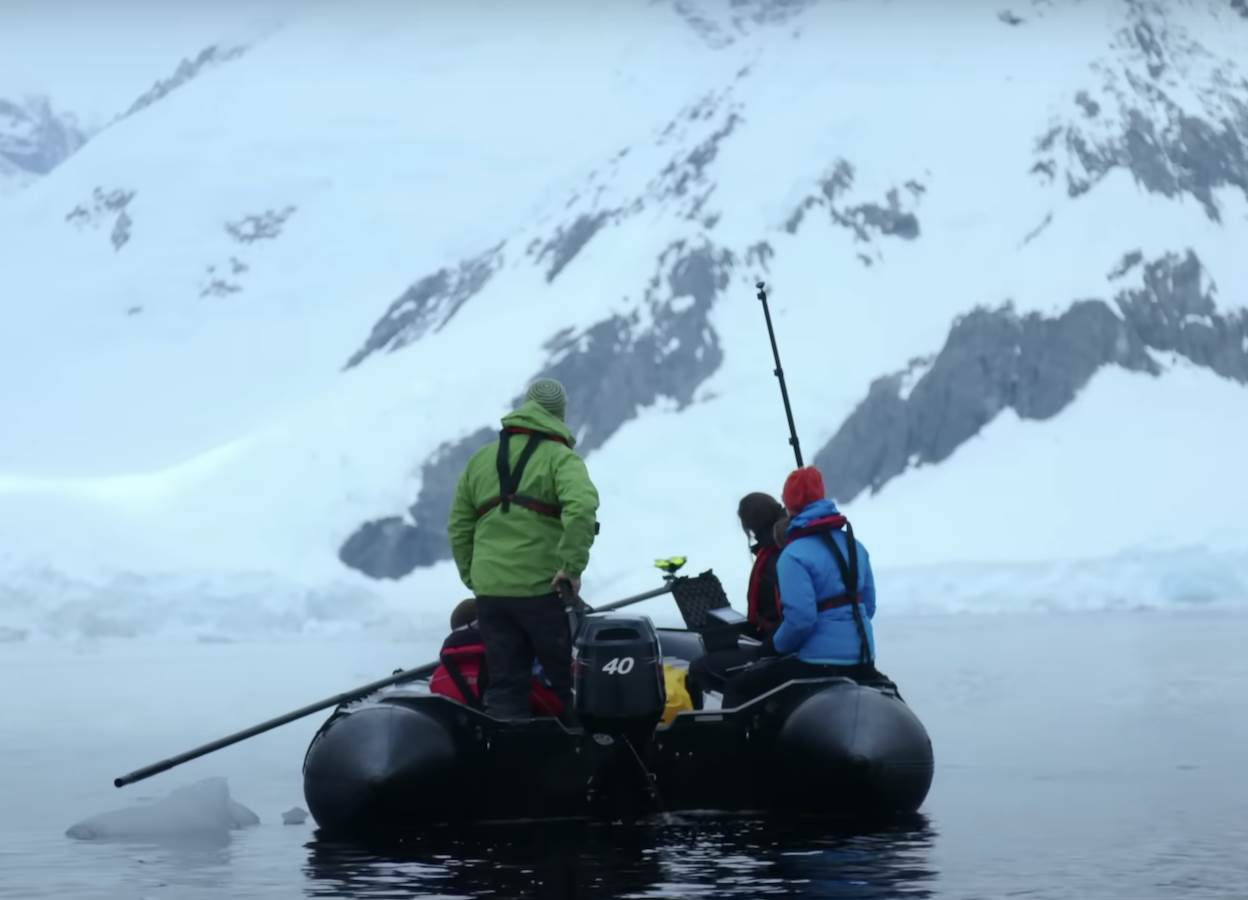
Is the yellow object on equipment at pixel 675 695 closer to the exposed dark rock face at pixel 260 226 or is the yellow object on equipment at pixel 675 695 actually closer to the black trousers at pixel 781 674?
the black trousers at pixel 781 674

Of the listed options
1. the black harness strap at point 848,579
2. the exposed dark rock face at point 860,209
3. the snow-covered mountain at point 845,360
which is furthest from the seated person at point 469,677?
the exposed dark rock face at point 860,209

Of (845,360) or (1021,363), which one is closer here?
(1021,363)

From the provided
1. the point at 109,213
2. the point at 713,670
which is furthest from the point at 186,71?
the point at 713,670

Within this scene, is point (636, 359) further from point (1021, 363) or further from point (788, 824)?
point (788, 824)

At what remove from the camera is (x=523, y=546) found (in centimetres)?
1052

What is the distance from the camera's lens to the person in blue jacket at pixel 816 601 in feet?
35.0

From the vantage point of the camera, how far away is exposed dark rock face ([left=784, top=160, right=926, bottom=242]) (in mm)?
73000

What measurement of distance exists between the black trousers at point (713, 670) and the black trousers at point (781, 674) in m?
0.64

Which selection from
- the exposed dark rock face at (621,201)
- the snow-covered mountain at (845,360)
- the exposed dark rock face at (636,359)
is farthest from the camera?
the exposed dark rock face at (621,201)

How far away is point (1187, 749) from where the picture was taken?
14562mm

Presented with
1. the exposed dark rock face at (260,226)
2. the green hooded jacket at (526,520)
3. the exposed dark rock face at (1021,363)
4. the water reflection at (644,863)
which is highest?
the exposed dark rock face at (260,226)

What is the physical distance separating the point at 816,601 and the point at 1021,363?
2204 inches

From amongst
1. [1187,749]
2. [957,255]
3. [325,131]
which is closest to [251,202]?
[325,131]

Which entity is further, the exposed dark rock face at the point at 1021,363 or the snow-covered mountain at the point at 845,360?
the exposed dark rock face at the point at 1021,363
